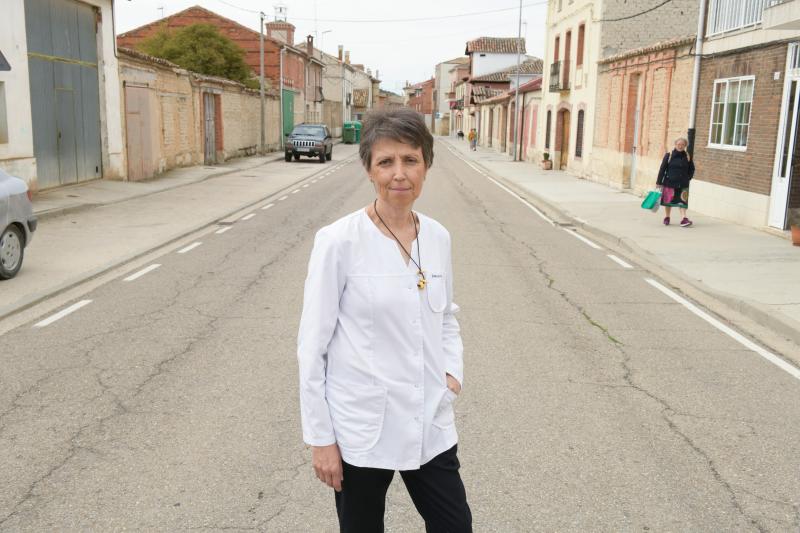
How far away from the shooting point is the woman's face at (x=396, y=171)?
2.41m

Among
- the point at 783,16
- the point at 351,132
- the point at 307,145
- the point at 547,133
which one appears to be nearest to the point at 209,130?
the point at 307,145

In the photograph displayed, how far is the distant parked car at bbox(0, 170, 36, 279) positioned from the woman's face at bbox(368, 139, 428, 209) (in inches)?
316

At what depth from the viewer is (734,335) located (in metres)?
7.47

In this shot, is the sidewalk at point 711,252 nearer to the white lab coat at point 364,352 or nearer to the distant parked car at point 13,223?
the white lab coat at point 364,352

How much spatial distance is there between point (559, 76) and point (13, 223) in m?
28.1

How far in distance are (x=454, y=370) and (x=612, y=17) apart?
91.9 feet

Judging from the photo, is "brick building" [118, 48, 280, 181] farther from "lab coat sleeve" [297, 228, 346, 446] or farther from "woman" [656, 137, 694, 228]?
"lab coat sleeve" [297, 228, 346, 446]

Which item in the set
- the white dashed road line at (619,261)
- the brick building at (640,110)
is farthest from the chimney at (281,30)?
the white dashed road line at (619,261)

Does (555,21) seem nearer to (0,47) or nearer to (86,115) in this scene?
(86,115)

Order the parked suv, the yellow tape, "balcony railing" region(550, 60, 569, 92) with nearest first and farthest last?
the yellow tape < "balcony railing" region(550, 60, 569, 92) < the parked suv

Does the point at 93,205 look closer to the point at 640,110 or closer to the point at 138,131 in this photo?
the point at 138,131

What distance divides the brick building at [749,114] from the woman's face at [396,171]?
482 inches

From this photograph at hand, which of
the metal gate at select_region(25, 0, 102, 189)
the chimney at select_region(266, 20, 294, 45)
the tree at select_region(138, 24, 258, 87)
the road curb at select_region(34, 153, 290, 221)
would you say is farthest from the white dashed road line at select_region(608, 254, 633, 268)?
the chimney at select_region(266, 20, 294, 45)

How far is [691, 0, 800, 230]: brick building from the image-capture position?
1358cm
